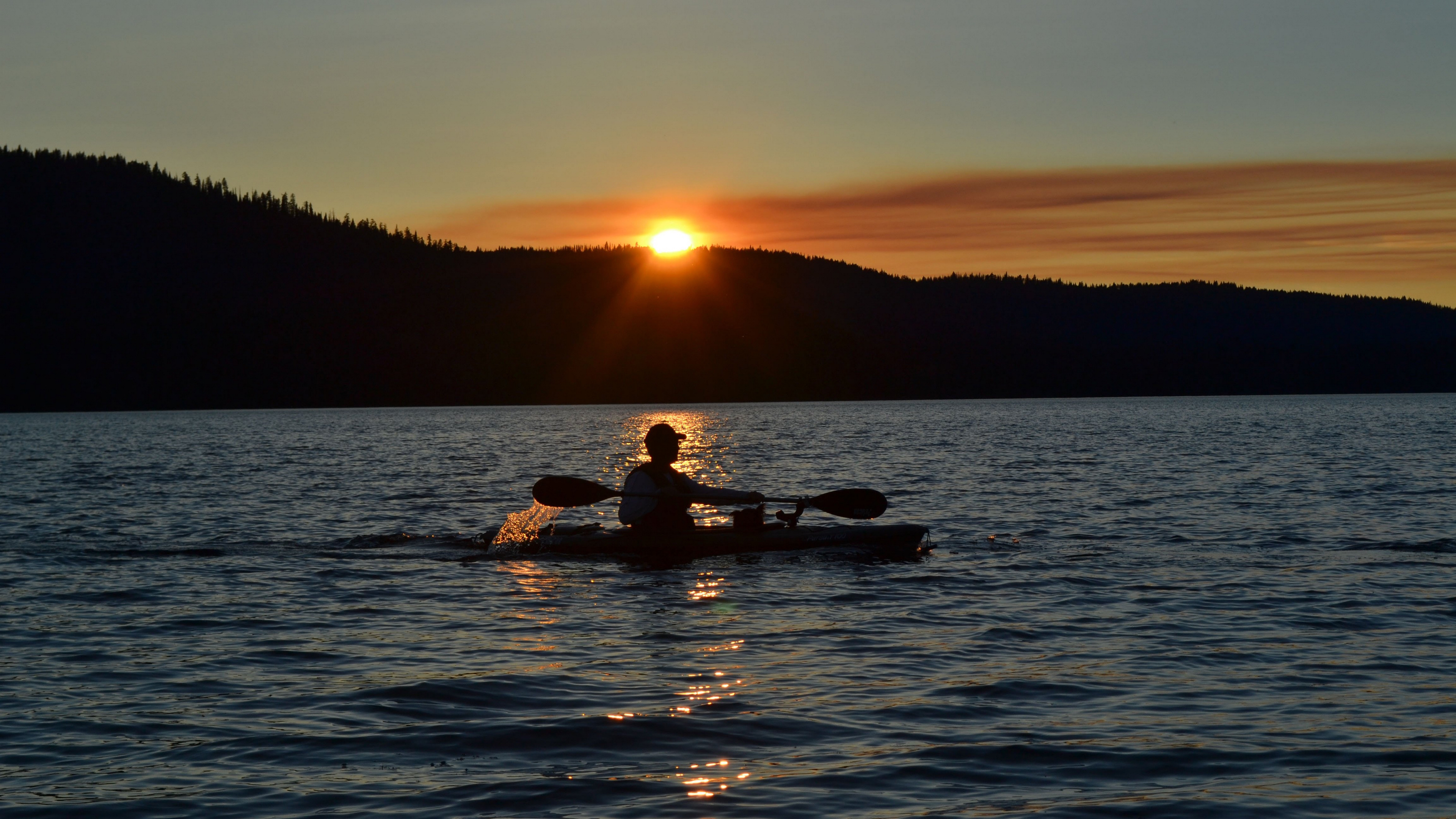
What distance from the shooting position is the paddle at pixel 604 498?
63.7 ft

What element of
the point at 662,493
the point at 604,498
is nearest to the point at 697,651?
the point at 662,493

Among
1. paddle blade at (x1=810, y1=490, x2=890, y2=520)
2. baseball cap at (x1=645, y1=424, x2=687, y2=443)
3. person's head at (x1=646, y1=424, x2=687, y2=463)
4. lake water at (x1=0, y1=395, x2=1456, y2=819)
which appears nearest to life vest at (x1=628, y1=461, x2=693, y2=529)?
person's head at (x1=646, y1=424, x2=687, y2=463)

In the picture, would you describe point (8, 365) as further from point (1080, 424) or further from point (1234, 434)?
point (1234, 434)

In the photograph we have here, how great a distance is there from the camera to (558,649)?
1237 centimetres

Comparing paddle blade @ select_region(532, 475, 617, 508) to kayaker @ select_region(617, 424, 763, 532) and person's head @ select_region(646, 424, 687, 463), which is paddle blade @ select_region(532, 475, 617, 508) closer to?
kayaker @ select_region(617, 424, 763, 532)

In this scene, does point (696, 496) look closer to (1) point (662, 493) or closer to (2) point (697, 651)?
(1) point (662, 493)

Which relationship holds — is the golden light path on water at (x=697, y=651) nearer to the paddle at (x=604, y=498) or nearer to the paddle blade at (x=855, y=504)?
the paddle at (x=604, y=498)

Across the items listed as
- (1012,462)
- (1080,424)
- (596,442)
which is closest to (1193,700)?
(1012,462)

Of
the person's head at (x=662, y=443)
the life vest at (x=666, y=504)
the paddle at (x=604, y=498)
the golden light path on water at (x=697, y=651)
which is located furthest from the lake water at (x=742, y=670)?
the person's head at (x=662, y=443)

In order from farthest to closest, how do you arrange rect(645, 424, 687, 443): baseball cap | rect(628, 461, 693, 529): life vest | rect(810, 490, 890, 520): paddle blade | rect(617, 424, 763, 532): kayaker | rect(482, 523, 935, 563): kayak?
rect(810, 490, 890, 520): paddle blade
rect(482, 523, 935, 563): kayak
rect(628, 461, 693, 529): life vest
rect(617, 424, 763, 532): kayaker
rect(645, 424, 687, 443): baseball cap

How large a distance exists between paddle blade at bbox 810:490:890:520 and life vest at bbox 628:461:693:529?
2.20 m

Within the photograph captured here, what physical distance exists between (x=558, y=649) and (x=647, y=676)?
160 cm

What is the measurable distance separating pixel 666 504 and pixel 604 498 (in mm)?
1331

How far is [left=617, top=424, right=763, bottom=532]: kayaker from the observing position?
696 inches
